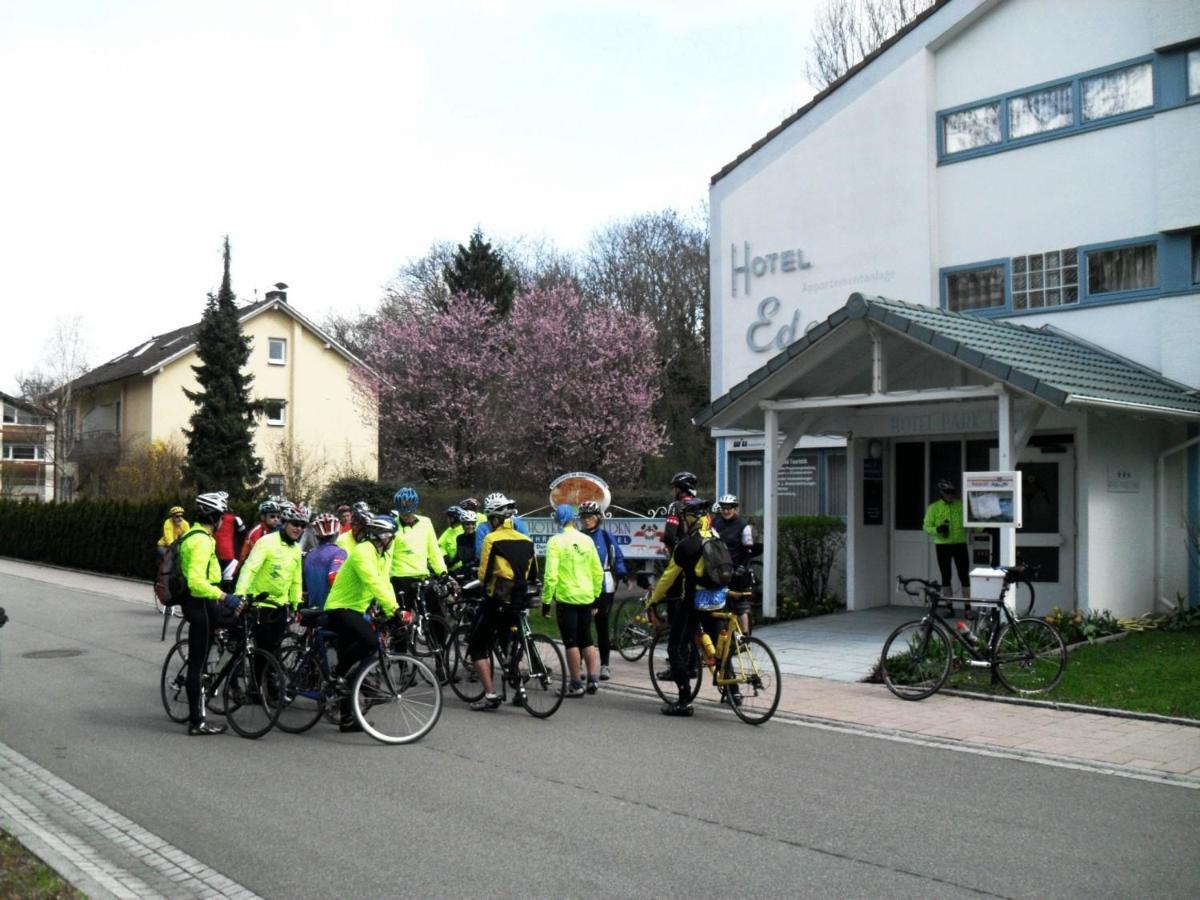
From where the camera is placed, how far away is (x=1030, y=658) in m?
10.6

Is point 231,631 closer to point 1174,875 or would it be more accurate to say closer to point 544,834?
point 544,834

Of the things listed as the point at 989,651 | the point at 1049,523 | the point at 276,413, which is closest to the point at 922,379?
the point at 1049,523

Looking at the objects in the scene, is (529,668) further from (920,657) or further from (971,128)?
(971,128)

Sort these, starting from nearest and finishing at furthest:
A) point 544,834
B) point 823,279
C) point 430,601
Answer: point 544,834 < point 430,601 < point 823,279

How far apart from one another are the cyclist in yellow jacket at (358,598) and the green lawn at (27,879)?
313 centimetres

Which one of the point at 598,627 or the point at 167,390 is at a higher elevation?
the point at 167,390

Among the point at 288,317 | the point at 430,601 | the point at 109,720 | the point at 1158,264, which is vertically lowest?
the point at 109,720

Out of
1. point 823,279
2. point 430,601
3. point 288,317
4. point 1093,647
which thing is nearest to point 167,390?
point 288,317

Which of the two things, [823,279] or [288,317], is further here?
[288,317]

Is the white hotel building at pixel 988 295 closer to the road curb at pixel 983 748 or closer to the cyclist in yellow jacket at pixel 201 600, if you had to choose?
the road curb at pixel 983 748

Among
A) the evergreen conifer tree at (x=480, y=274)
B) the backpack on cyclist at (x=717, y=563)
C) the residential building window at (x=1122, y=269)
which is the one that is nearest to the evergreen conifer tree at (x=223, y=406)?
the evergreen conifer tree at (x=480, y=274)

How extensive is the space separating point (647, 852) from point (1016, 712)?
17.3 feet

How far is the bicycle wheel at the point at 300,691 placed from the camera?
29.8ft

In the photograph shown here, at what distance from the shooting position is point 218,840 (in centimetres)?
621
